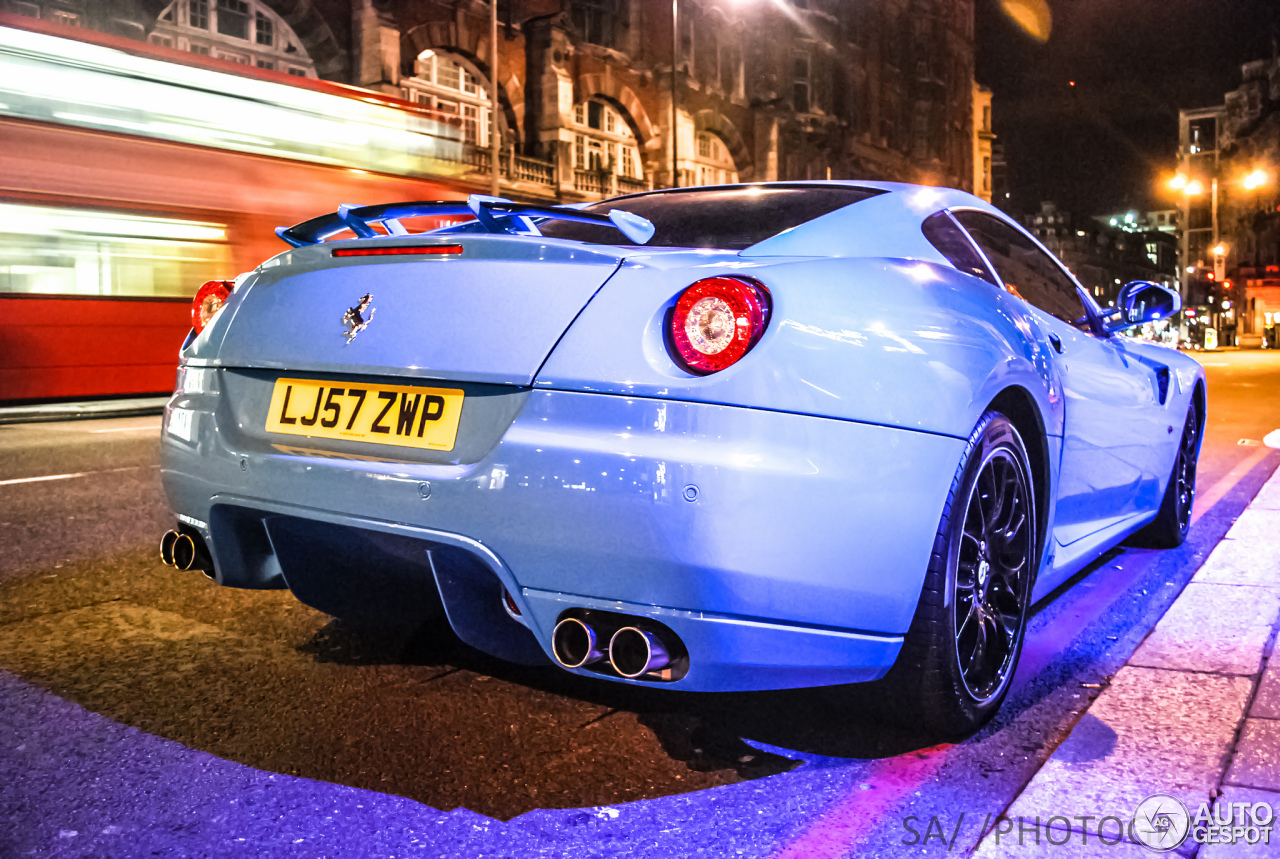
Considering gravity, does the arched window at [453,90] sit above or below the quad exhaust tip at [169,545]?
above

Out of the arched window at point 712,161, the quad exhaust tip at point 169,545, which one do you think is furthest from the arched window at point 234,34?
the quad exhaust tip at point 169,545

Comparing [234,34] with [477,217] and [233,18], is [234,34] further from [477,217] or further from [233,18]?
[477,217]

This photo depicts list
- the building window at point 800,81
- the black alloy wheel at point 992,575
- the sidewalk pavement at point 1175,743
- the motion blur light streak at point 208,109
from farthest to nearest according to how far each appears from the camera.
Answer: the building window at point 800,81, the motion blur light streak at point 208,109, the black alloy wheel at point 992,575, the sidewalk pavement at point 1175,743

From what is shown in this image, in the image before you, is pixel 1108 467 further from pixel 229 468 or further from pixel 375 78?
pixel 375 78

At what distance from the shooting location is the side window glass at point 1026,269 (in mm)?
3369

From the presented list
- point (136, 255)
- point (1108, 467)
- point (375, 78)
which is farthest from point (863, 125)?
point (1108, 467)

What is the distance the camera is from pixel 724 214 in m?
3.10

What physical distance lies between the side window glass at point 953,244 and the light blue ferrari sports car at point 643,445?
0.7 inches

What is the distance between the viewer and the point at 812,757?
243 centimetres

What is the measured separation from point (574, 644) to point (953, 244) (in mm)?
1637

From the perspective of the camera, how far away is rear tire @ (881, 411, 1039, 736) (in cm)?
237

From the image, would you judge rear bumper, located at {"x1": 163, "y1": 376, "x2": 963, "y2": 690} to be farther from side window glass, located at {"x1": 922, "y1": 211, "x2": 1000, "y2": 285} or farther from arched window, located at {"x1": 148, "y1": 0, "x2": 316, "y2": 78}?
arched window, located at {"x1": 148, "y1": 0, "x2": 316, "y2": 78}

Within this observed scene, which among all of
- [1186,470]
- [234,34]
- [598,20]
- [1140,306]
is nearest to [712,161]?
[598,20]

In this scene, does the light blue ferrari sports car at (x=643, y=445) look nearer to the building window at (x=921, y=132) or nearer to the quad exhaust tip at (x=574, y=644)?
the quad exhaust tip at (x=574, y=644)
